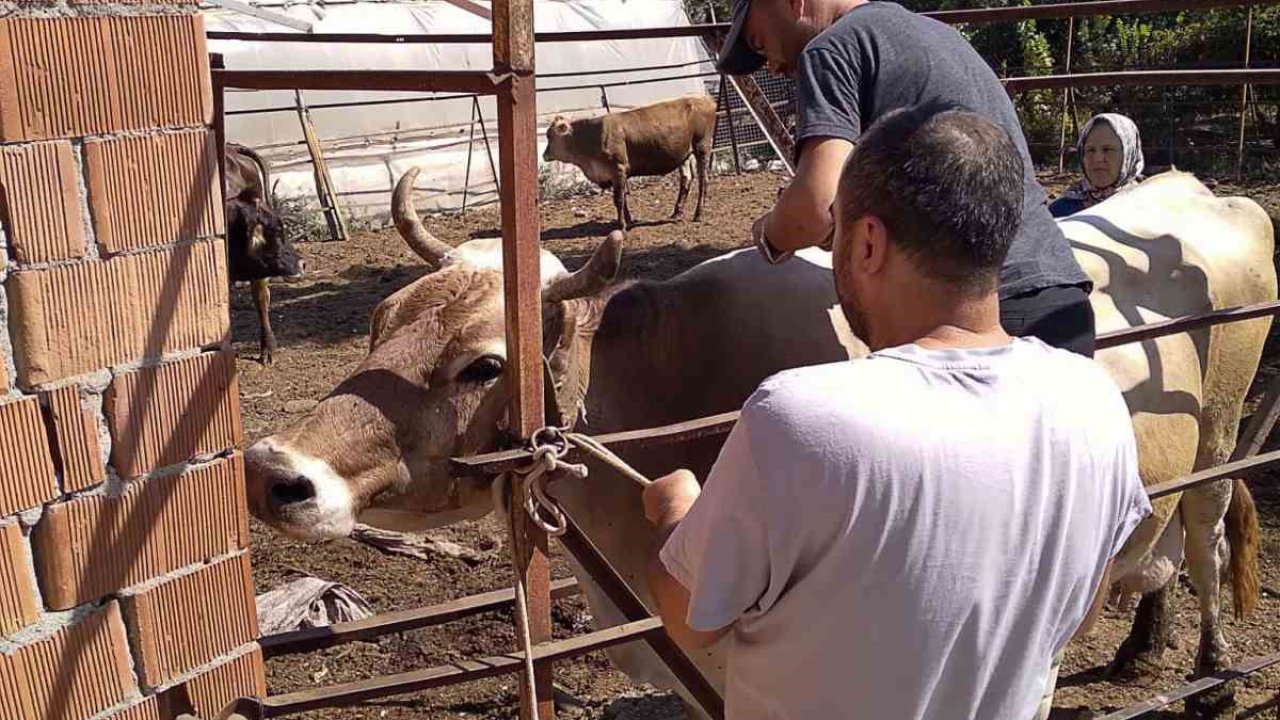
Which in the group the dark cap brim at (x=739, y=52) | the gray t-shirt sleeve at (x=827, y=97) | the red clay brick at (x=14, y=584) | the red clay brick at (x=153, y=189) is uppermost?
the dark cap brim at (x=739, y=52)

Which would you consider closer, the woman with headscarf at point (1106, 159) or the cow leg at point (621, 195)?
the woman with headscarf at point (1106, 159)

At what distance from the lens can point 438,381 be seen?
2.89 meters

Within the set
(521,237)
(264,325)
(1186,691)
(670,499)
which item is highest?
(521,237)

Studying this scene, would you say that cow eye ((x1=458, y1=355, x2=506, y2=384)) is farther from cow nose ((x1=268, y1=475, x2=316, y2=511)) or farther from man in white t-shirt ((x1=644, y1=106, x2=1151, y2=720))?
man in white t-shirt ((x1=644, y1=106, x2=1151, y2=720))

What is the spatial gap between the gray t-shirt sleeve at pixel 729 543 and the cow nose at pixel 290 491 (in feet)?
4.00

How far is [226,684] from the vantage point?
7.30 ft

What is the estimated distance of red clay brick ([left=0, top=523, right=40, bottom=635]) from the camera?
1880mm

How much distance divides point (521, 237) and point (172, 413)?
2.10 feet

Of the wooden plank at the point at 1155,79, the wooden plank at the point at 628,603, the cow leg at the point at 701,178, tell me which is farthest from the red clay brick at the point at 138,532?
the cow leg at the point at 701,178

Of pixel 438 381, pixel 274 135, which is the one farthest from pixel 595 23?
pixel 438 381

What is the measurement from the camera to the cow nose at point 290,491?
2.61m

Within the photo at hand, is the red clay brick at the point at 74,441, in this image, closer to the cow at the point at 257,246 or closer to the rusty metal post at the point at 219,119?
the rusty metal post at the point at 219,119

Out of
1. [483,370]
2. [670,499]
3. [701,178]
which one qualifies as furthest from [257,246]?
[670,499]

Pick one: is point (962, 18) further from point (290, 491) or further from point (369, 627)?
point (369, 627)
